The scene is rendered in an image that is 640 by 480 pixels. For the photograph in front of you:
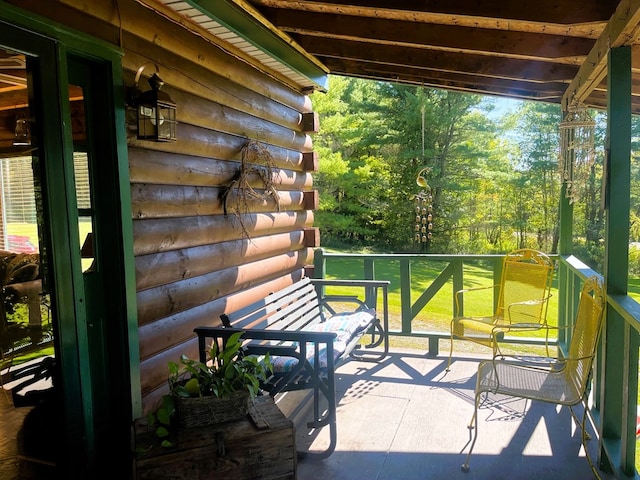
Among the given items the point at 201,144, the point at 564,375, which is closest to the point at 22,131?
the point at 201,144

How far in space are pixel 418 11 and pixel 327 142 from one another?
35.1 ft

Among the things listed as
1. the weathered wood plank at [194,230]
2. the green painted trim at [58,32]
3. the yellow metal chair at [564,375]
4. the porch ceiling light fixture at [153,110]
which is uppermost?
the green painted trim at [58,32]

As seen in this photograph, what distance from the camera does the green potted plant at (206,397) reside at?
1972 millimetres

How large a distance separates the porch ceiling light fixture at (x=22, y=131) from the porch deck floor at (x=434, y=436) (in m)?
1.97

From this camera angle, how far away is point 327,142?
13.3 metres

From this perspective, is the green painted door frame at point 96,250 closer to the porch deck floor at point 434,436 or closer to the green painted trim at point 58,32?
the green painted trim at point 58,32

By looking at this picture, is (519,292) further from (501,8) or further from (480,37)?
(501,8)

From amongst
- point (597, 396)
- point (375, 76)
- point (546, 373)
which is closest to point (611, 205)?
point (546, 373)

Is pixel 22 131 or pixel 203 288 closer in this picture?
pixel 22 131

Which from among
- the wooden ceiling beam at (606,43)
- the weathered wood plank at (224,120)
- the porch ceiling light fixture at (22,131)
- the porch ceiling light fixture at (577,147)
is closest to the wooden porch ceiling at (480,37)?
the wooden ceiling beam at (606,43)

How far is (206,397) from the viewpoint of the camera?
200 cm

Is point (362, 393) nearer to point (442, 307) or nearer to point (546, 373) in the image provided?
point (546, 373)

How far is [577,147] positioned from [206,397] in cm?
289

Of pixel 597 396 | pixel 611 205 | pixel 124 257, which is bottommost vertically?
pixel 597 396
